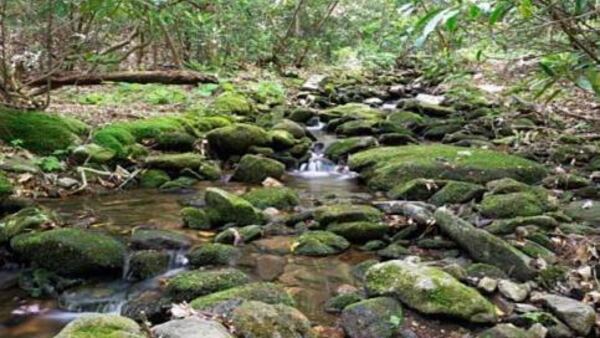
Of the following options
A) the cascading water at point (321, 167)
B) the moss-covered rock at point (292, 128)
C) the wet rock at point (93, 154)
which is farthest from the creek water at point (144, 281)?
the moss-covered rock at point (292, 128)

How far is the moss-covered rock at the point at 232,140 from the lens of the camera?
8.18 metres

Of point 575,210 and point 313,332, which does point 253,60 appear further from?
point 313,332

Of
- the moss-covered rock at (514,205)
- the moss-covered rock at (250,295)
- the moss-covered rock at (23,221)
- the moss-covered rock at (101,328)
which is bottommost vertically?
the moss-covered rock at (250,295)

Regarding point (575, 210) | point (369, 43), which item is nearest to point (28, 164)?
point (575, 210)

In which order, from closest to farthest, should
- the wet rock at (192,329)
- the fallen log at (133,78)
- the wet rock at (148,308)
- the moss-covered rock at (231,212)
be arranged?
the wet rock at (192,329) → the wet rock at (148,308) → the moss-covered rock at (231,212) → the fallen log at (133,78)

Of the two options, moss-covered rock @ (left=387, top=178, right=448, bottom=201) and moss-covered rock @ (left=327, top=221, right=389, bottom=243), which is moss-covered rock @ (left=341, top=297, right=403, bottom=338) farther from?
moss-covered rock @ (left=387, top=178, right=448, bottom=201)

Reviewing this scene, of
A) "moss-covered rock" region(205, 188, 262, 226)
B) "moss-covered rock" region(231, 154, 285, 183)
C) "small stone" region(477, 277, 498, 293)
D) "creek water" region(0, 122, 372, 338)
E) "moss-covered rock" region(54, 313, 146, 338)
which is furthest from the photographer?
"moss-covered rock" region(231, 154, 285, 183)

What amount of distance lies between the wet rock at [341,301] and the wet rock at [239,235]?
122 centimetres

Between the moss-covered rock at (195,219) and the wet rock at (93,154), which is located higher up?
the wet rock at (93,154)

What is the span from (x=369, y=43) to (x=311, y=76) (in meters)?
4.26

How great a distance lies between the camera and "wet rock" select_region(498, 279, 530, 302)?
13.2 feet

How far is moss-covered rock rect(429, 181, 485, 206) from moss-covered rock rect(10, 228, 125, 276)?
301 cm

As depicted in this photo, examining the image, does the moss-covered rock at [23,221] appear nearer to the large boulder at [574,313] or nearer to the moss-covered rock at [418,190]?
the moss-covered rock at [418,190]

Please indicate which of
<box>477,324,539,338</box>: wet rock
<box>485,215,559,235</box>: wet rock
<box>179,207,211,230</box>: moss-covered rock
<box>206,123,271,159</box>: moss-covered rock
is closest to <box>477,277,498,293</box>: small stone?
<box>477,324,539,338</box>: wet rock
